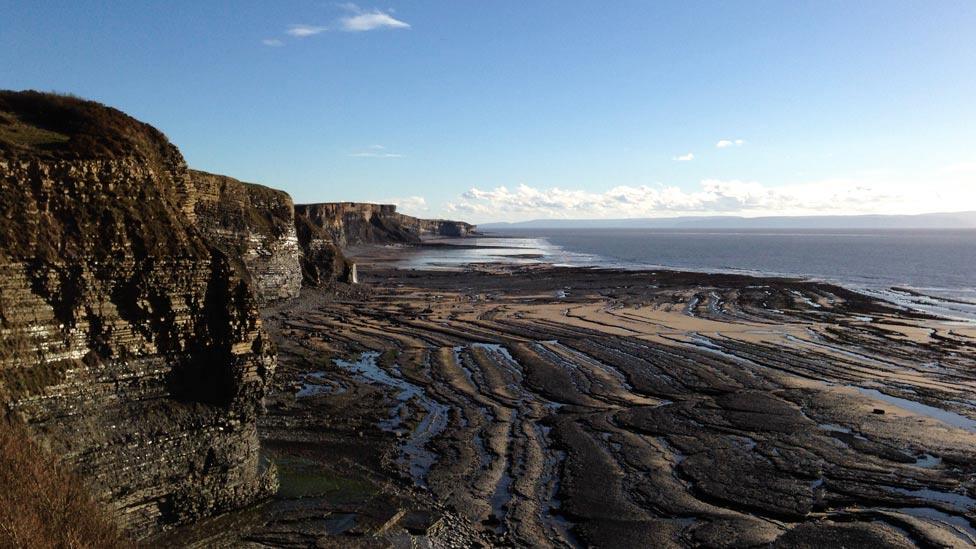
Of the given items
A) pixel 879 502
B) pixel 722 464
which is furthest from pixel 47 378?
pixel 879 502

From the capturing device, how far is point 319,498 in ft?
63.1

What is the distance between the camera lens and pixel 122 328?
16.2 m

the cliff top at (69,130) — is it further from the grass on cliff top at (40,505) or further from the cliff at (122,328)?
the grass on cliff top at (40,505)

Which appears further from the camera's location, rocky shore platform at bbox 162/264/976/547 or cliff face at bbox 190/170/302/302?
cliff face at bbox 190/170/302/302

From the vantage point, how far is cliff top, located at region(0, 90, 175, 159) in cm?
1647

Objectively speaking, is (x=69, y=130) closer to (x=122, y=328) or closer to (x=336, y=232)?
(x=122, y=328)

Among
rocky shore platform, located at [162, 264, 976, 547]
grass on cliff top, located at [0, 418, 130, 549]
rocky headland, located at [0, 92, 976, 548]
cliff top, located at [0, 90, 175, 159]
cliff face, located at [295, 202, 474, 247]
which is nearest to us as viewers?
grass on cliff top, located at [0, 418, 130, 549]

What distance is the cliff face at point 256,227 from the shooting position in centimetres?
4631

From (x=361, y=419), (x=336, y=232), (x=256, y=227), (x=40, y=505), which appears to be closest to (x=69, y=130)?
(x=40, y=505)

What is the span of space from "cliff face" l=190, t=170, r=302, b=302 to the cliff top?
936 inches

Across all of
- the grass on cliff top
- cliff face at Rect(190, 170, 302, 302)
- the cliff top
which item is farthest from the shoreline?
the grass on cliff top

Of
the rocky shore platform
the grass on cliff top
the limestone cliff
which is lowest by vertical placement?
the rocky shore platform

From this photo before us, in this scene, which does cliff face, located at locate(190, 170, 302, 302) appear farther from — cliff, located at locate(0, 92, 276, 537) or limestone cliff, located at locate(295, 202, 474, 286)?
cliff, located at locate(0, 92, 276, 537)

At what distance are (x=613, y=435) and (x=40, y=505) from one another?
2018 cm
